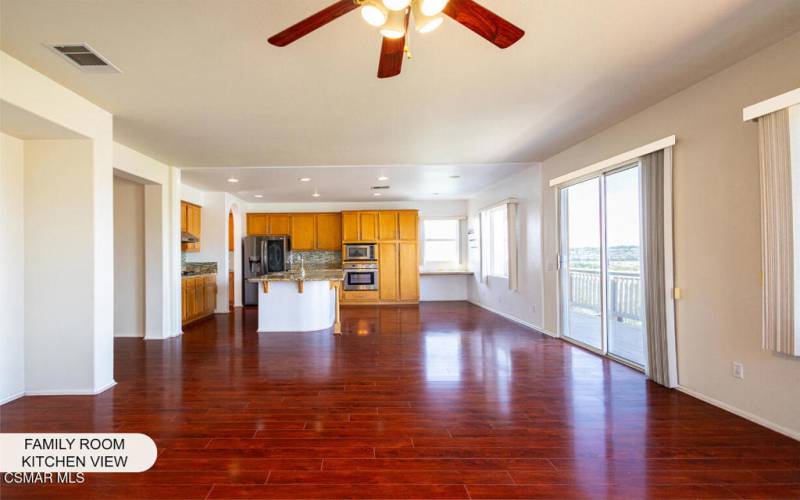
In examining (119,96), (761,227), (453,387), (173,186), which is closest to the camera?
(761,227)

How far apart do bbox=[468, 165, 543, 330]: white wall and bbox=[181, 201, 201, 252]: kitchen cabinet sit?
5637 mm

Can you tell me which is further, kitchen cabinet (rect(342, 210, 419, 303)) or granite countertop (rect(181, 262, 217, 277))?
kitchen cabinet (rect(342, 210, 419, 303))

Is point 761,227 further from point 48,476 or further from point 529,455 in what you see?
point 48,476

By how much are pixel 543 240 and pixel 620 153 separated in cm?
174

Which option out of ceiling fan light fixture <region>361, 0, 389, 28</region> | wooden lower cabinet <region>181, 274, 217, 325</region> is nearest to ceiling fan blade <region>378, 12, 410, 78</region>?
ceiling fan light fixture <region>361, 0, 389, 28</region>

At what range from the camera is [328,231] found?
8688 millimetres

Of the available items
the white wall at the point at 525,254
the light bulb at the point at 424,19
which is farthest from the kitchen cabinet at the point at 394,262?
the light bulb at the point at 424,19

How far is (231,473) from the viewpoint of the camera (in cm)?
198

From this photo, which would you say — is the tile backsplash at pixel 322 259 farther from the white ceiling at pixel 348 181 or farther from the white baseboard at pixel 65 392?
the white baseboard at pixel 65 392

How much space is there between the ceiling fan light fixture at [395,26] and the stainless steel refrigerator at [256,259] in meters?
7.16

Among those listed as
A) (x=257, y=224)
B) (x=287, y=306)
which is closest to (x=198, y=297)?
(x=287, y=306)

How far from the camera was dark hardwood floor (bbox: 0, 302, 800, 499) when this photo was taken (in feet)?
6.15

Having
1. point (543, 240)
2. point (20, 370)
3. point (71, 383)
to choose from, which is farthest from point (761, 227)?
point (20, 370)

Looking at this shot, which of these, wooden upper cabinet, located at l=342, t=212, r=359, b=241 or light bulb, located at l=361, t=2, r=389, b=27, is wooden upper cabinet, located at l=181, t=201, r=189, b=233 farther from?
light bulb, located at l=361, t=2, r=389, b=27
